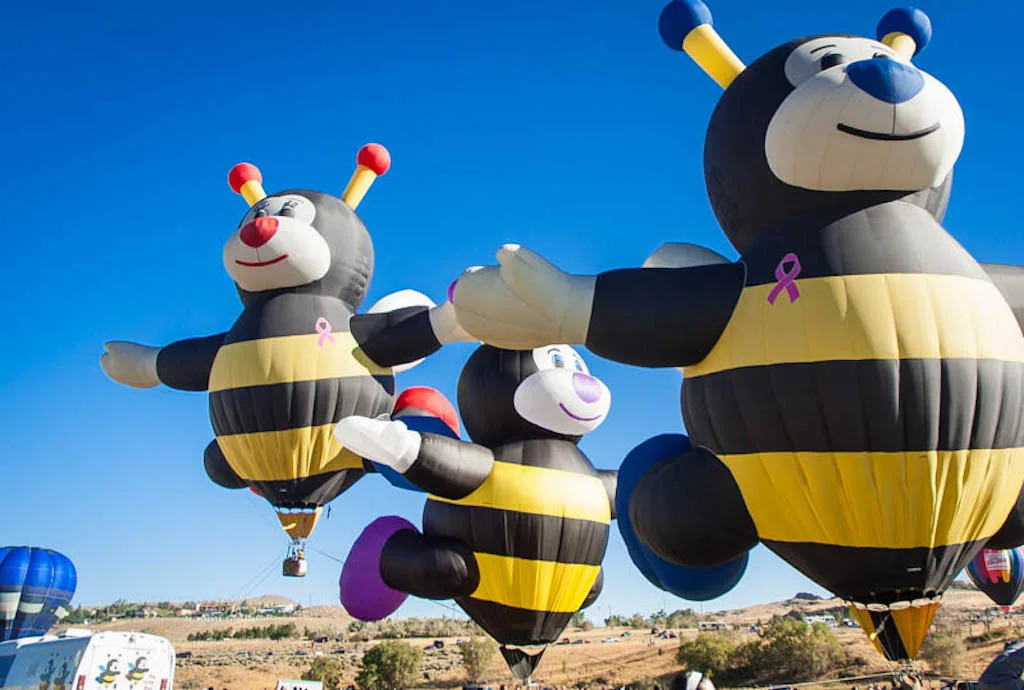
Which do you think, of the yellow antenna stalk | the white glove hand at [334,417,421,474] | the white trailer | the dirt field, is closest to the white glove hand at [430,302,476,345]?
the white glove hand at [334,417,421,474]

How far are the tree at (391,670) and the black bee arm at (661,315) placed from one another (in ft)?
68.5

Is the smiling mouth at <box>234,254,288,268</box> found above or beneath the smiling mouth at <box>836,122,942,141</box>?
above

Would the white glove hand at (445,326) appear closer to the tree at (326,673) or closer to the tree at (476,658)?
the tree at (326,673)

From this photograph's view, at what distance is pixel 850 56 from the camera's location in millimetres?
4703

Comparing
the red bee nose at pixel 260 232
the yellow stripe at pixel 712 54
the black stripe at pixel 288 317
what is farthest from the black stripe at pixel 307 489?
the yellow stripe at pixel 712 54

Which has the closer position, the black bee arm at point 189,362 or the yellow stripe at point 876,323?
the yellow stripe at point 876,323

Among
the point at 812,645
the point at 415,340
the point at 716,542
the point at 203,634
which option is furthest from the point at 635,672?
the point at 203,634

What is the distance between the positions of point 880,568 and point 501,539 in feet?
13.8

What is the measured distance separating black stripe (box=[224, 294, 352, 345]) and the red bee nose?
71 cm

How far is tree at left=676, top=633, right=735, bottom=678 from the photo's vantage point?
2338 cm

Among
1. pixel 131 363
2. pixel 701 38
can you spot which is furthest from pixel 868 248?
pixel 131 363

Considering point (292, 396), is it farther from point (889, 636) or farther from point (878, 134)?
point (878, 134)

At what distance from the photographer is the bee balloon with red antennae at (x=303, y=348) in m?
9.16

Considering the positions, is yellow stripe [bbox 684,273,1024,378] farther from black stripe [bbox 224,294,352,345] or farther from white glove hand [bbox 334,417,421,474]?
black stripe [bbox 224,294,352,345]
